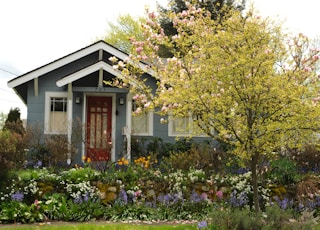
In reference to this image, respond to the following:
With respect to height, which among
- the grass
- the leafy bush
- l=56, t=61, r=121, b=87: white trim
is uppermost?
l=56, t=61, r=121, b=87: white trim

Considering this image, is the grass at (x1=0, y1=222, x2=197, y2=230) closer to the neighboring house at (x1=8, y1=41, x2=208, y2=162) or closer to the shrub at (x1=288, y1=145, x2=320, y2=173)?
the shrub at (x1=288, y1=145, x2=320, y2=173)

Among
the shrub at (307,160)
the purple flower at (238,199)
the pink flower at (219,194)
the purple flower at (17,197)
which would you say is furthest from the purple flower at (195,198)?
the shrub at (307,160)

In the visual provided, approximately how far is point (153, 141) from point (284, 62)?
22.0 ft

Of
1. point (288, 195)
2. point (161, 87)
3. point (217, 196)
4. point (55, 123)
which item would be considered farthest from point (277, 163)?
point (55, 123)

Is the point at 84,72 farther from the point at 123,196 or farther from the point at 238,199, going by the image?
the point at 238,199

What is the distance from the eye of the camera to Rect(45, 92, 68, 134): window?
13.2 m

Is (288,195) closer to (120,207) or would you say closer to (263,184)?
(263,184)

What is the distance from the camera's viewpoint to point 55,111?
13.4m

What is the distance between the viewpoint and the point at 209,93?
6469mm

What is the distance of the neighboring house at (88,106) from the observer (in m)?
13.0

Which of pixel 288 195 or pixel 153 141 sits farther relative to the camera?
pixel 153 141

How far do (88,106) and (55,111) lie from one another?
3.46 feet

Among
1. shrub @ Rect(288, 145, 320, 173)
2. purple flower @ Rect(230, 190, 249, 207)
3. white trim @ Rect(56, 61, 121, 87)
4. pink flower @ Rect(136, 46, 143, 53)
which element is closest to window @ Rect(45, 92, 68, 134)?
white trim @ Rect(56, 61, 121, 87)

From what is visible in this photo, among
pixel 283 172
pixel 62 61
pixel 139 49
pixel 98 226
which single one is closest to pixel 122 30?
pixel 62 61
